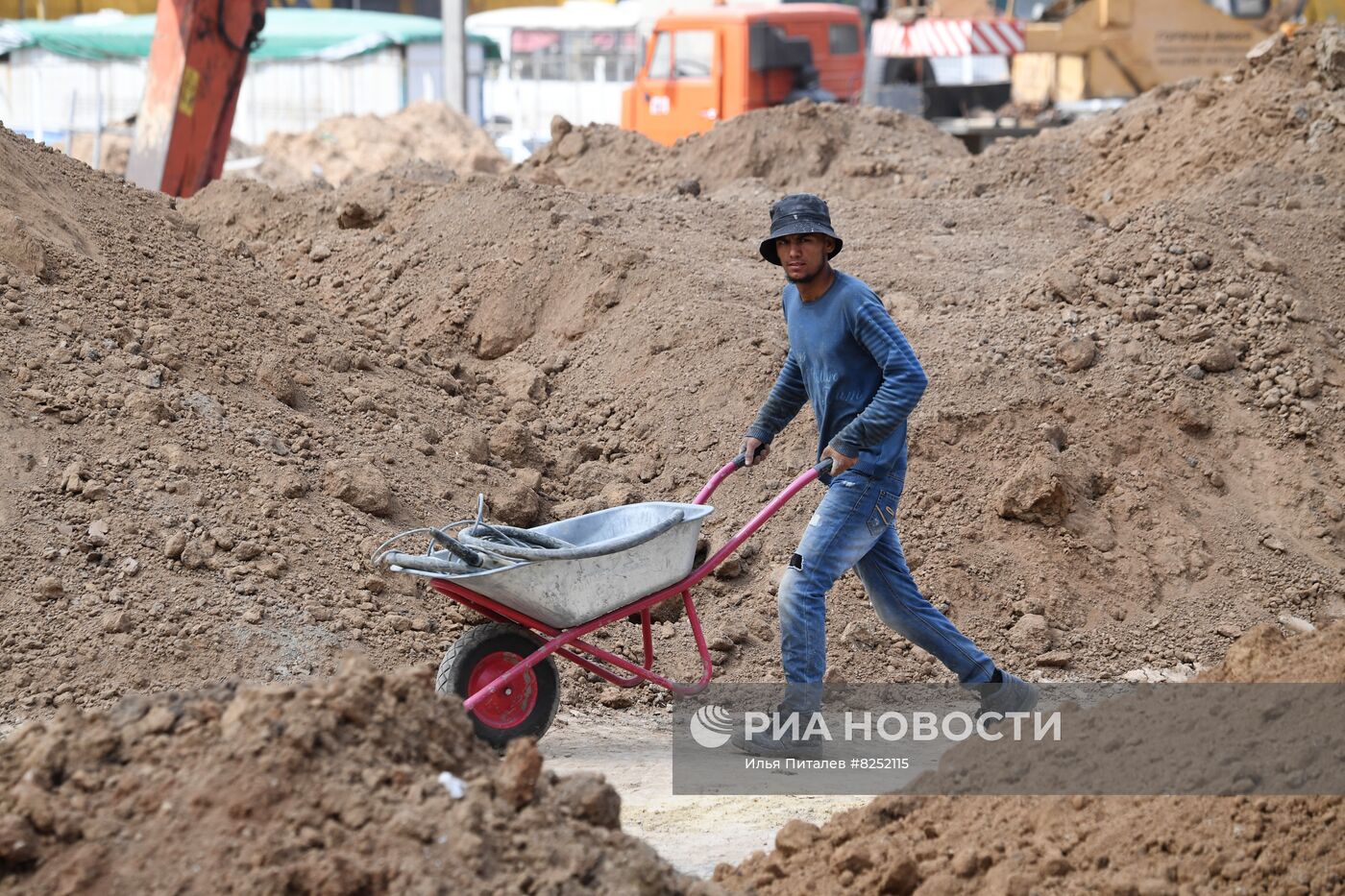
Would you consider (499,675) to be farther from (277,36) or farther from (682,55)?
(277,36)

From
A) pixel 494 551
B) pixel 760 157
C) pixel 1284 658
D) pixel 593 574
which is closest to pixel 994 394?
→ pixel 1284 658

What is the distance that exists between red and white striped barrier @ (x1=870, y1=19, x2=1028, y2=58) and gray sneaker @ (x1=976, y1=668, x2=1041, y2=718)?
15291 mm

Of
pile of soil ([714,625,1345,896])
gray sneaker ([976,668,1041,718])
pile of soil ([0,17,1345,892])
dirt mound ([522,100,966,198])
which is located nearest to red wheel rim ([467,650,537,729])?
pile of soil ([0,17,1345,892])

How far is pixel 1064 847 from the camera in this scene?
3762 mm

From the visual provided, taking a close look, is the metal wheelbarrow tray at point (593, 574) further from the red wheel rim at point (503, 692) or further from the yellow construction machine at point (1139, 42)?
the yellow construction machine at point (1139, 42)

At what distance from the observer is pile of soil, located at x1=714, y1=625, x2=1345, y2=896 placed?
3.55 m

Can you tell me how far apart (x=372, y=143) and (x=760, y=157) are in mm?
13286

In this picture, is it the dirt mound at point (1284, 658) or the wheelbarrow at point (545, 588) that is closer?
the dirt mound at point (1284, 658)

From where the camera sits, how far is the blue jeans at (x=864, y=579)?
199 inches

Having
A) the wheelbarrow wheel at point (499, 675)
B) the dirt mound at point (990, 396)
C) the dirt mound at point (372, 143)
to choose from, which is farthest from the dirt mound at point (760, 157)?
the dirt mound at point (372, 143)

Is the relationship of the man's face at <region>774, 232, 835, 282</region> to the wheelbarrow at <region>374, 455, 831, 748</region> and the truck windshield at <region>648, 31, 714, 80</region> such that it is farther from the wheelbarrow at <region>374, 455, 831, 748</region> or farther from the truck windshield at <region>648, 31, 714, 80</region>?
the truck windshield at <region>648, 31, 714, 80</region>

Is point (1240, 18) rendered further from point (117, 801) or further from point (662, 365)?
point (117, 801)

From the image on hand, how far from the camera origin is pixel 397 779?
3.27 m

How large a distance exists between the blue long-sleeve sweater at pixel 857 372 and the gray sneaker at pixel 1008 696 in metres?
0.89
